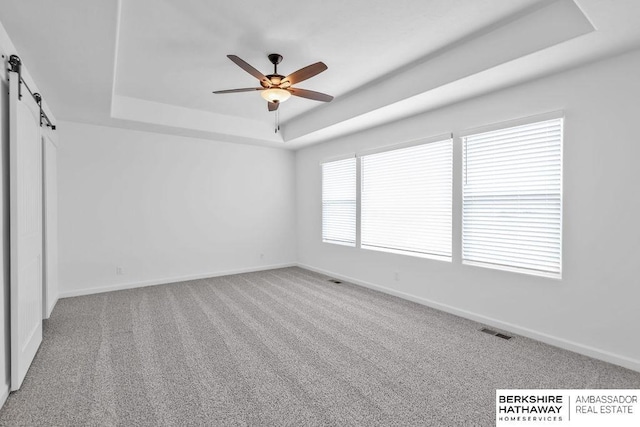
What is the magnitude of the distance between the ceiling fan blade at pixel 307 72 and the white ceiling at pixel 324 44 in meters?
0.34

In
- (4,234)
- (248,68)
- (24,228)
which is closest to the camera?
(4,234)

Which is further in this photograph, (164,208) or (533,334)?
(164,208)

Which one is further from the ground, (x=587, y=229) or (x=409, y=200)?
(x=409, y=200)

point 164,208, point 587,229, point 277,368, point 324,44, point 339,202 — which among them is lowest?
point 277,368

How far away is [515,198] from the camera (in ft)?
10.5

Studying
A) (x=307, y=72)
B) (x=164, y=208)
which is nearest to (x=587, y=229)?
(x=307, y=72)

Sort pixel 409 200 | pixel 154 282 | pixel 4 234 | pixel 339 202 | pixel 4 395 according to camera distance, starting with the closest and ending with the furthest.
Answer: pixel 4 395 → pixel 4 234 → pixel 409 200 → pixel 154 282 → pixel 339 202

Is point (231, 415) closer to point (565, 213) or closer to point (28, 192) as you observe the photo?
point (28, 192)

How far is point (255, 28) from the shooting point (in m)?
2.70

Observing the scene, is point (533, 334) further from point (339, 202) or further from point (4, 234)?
point (4, 234)

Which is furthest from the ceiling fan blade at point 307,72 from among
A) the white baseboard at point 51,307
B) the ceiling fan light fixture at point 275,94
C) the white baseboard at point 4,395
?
the white baseboard at point 51,307

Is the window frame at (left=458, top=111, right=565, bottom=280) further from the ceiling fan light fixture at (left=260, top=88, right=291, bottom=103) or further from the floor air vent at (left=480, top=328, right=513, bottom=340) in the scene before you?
the ceiling fan light fixture at (left=260, top=88, right=291, bottom=103)

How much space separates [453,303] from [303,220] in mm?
3581

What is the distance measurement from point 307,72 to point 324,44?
41 cm
